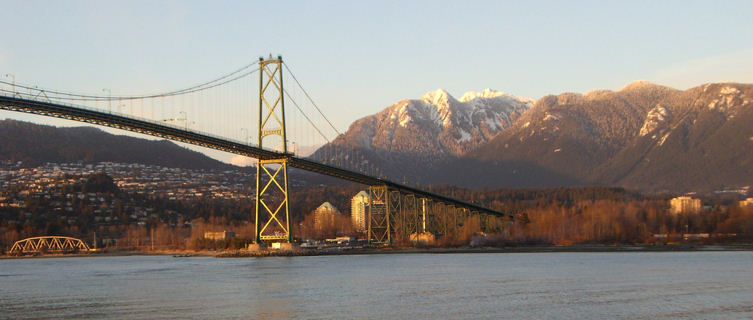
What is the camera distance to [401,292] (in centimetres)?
3741

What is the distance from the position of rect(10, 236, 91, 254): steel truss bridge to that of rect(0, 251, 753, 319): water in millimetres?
51512

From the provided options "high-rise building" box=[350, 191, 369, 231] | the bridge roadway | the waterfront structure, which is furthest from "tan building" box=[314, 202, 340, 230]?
the bridge roadway

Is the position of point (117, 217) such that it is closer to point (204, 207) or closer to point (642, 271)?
point (204, 207)

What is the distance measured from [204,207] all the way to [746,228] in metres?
86.3

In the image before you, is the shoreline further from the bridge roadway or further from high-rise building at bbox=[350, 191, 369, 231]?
high-rise building at bbox=[350, 191, 369, 231]

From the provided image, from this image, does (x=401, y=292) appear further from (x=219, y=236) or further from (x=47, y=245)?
(x=47, y=245)

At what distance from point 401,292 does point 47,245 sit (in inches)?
3269

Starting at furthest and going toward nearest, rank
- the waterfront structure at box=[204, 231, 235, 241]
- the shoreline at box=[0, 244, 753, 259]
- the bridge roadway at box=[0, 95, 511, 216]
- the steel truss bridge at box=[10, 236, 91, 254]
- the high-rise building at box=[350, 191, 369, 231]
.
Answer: the high-rise building at box=[350, 191, 369, 231], the steel truss bridge at box=[10, 236, 91, 254], the waterfront structure at box=[204, 231, 235, 241], the shoreline at box=[0, 244, 753, 259], the bridge roadway at box=[0, 95, 511, 216]

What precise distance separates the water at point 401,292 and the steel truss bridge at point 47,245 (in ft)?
169

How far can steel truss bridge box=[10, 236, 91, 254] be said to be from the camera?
340 ft

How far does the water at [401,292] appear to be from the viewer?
29.9 metres

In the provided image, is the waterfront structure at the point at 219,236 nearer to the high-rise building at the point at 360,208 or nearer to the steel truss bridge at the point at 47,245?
the steel truss bridge at the point at 47,245

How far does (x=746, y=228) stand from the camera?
89.2 metres

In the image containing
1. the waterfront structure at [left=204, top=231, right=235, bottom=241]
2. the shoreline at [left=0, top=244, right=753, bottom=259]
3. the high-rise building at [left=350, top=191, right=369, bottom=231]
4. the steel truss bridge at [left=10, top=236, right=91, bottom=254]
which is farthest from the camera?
the high-rise building at [left=350, top=191, right=369, bottom=231]
